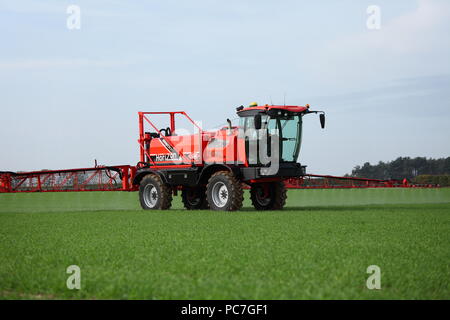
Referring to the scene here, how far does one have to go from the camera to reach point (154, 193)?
17.8 m

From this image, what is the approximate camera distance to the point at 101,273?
5852 millimetres

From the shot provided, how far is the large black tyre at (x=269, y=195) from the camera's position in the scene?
636 inches

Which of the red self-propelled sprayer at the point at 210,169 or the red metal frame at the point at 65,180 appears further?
the red metal frame at the point at 65,180

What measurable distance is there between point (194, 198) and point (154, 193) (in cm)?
131

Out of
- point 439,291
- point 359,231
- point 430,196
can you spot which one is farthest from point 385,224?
point 430,196

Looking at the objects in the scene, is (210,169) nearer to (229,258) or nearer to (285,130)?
(285,130)

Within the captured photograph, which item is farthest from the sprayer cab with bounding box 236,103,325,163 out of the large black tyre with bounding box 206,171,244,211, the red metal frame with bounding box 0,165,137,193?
the red metal frame with bounding box 0,165,137,193

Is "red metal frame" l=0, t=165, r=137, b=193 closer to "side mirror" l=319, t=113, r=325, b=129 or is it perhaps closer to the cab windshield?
the cab windshield

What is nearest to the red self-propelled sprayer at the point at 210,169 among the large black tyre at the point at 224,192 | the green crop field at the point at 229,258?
the large black tyre at the point at 224,192

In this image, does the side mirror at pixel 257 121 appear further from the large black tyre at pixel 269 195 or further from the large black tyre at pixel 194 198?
the large black tyre at pixel 194 198

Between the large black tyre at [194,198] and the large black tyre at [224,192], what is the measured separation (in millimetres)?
1833
